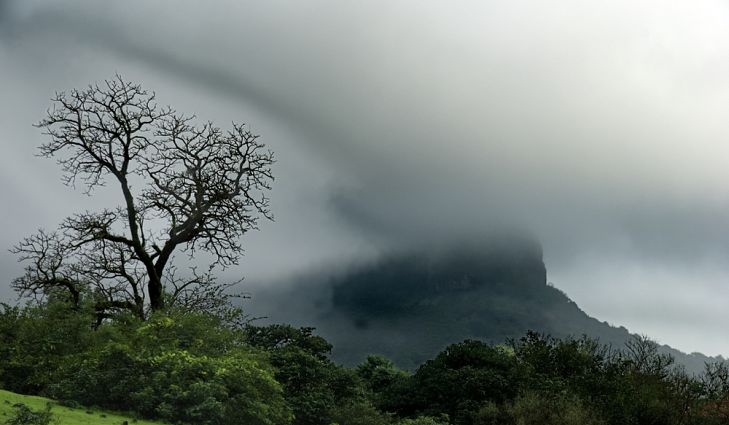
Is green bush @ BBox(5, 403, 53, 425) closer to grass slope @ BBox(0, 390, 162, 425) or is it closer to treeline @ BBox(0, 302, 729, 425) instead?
grass slope @ BBox(0, 390, 162, 425)

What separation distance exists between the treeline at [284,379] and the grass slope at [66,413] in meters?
0.53

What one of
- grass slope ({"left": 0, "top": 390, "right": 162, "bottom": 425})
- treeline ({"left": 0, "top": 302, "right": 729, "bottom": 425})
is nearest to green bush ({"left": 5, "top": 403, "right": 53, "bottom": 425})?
grass slope ({"left": 0, "top": 390, "right": 162, "bottom": 425})

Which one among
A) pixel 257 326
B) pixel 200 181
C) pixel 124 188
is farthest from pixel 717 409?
pixel 124 188

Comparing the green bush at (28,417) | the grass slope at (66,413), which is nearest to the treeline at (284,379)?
the grass slope at (66,413)

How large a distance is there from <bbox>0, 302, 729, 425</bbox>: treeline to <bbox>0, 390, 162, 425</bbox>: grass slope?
53 cm

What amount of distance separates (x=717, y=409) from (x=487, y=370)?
527 inches

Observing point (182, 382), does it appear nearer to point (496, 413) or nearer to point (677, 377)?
point (496, 413)

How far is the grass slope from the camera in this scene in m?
11.3

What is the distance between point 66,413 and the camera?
1226 centimetres

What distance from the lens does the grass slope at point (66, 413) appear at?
37.2ft

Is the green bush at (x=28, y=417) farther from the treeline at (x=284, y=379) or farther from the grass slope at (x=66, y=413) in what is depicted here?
the treeline at (x=284, y=379)

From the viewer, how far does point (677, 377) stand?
42.2 meters

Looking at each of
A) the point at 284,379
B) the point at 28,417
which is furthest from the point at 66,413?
the point at 284,379

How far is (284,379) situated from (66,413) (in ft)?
46.1
